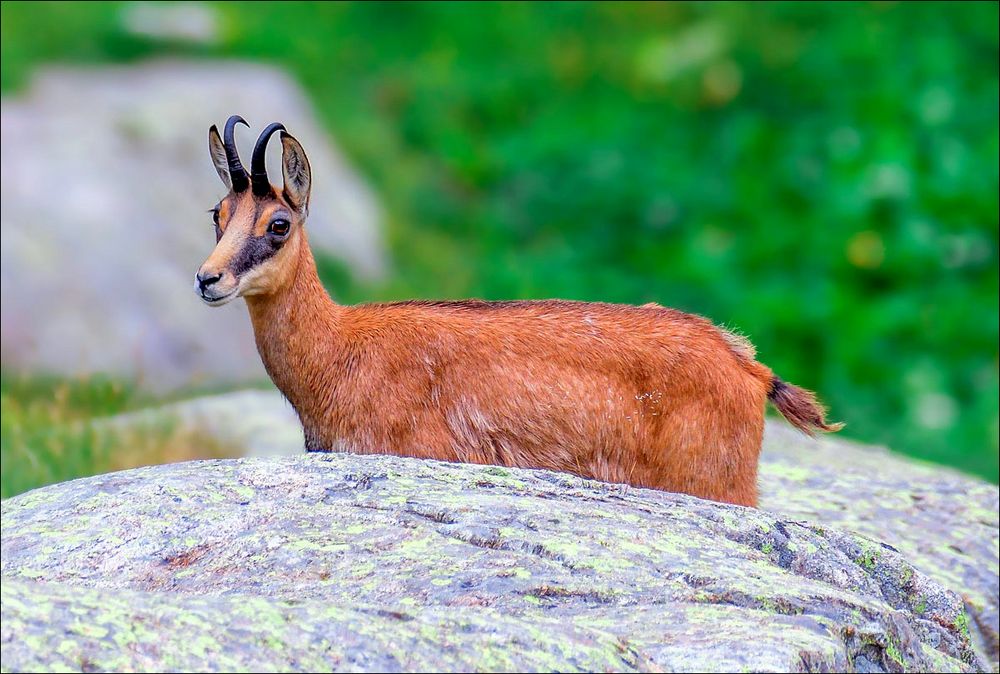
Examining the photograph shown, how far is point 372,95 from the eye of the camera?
24.7m

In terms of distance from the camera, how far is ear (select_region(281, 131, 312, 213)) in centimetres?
853

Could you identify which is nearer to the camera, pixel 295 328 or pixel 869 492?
pixel 295 328

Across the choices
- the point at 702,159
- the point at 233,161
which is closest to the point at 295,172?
the point at 233,161

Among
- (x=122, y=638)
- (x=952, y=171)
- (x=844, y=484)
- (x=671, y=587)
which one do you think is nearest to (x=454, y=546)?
(x=671, y=587)

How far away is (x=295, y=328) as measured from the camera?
8.59m

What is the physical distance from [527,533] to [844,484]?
188 inches

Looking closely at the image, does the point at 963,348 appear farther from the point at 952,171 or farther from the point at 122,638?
the point at 122,638

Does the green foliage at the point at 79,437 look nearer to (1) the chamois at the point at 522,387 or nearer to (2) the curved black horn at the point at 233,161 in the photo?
(1) the chamois at the point at 522,387

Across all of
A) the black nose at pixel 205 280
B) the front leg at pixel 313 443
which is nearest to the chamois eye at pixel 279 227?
the black nose at pixel 205 280

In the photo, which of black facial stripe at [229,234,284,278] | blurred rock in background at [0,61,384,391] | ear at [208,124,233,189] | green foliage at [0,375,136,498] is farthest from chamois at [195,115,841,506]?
blurred rock in background at [0,61,384,391]

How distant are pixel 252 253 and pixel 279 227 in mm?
268

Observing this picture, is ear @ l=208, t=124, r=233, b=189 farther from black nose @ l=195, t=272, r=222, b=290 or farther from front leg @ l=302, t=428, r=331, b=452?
front leg @ l=302, t=428, r=331, b=452

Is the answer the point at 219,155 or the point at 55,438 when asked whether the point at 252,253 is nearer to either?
the point at 219,155

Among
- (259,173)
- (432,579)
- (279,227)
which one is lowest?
(432,579)
